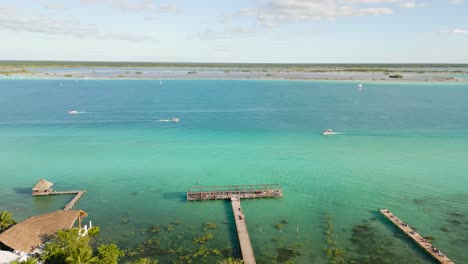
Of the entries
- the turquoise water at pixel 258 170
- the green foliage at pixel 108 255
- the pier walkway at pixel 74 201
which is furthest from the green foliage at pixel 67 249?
the pier walkway at pixel 74 201

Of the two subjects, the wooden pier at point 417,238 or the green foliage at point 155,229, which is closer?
the wooden pier at point 417,238

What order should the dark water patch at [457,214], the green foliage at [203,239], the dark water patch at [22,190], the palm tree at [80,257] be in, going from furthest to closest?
1. the dark water patch at [22,190]
2. the dark water patch at [457,214]
3. the green foliage at [203,239]
4. the palm tree at [80,257]

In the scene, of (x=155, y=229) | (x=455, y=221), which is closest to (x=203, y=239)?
(x=155, y=229)

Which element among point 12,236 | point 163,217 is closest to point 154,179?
point 163,217

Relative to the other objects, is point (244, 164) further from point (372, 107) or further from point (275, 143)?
point (372, 107)

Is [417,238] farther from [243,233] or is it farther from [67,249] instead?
[67,249]

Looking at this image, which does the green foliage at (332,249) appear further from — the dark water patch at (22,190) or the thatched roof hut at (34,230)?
the dark water patch at (22,190)
